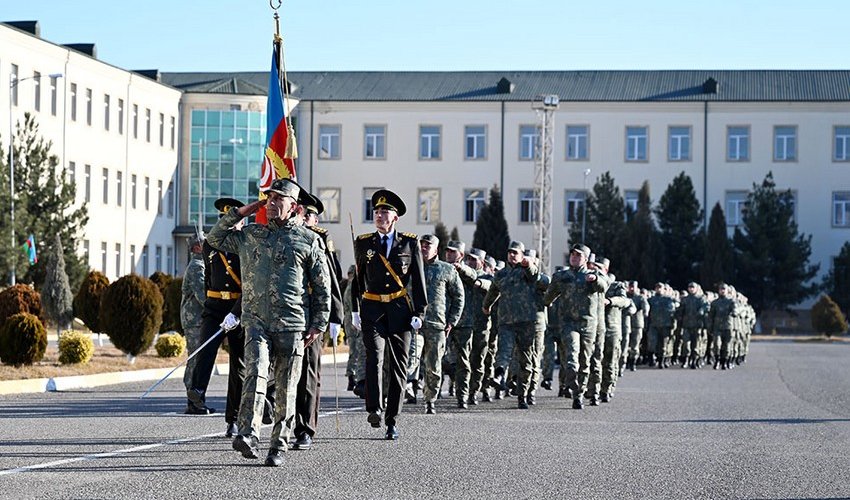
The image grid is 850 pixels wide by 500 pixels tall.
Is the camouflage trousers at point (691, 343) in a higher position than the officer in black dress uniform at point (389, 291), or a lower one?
lower

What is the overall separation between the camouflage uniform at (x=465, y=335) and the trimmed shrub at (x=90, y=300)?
46.1ft

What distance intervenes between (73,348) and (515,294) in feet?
28.2

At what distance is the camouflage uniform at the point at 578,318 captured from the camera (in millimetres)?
19062

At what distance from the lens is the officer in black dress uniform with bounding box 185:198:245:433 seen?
1307 centimetres

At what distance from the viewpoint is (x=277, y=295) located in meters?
11.5

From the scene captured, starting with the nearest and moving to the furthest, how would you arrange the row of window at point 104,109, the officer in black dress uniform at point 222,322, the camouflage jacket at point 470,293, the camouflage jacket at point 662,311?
the officer in black dress uniform at point 222,322 < the camouflage jacket at point 470,293 < the camouflage jacket at point 662,311 < the row of window at point 104,109

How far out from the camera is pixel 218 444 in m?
12.9

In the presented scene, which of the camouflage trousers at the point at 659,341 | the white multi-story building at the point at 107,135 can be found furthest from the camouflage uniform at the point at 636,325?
the white multi-story building at the point at 107,135

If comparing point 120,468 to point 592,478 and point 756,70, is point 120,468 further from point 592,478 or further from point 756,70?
point 756,70

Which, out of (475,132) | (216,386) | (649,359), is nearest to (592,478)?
(216,386)

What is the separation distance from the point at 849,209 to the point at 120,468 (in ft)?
235

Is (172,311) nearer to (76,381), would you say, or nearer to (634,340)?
(634,340)

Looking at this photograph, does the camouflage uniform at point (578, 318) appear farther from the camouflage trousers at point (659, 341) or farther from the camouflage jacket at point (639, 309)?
the camouflage trousers at point (659, 341)

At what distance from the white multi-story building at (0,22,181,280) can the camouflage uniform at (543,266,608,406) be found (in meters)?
38.4
